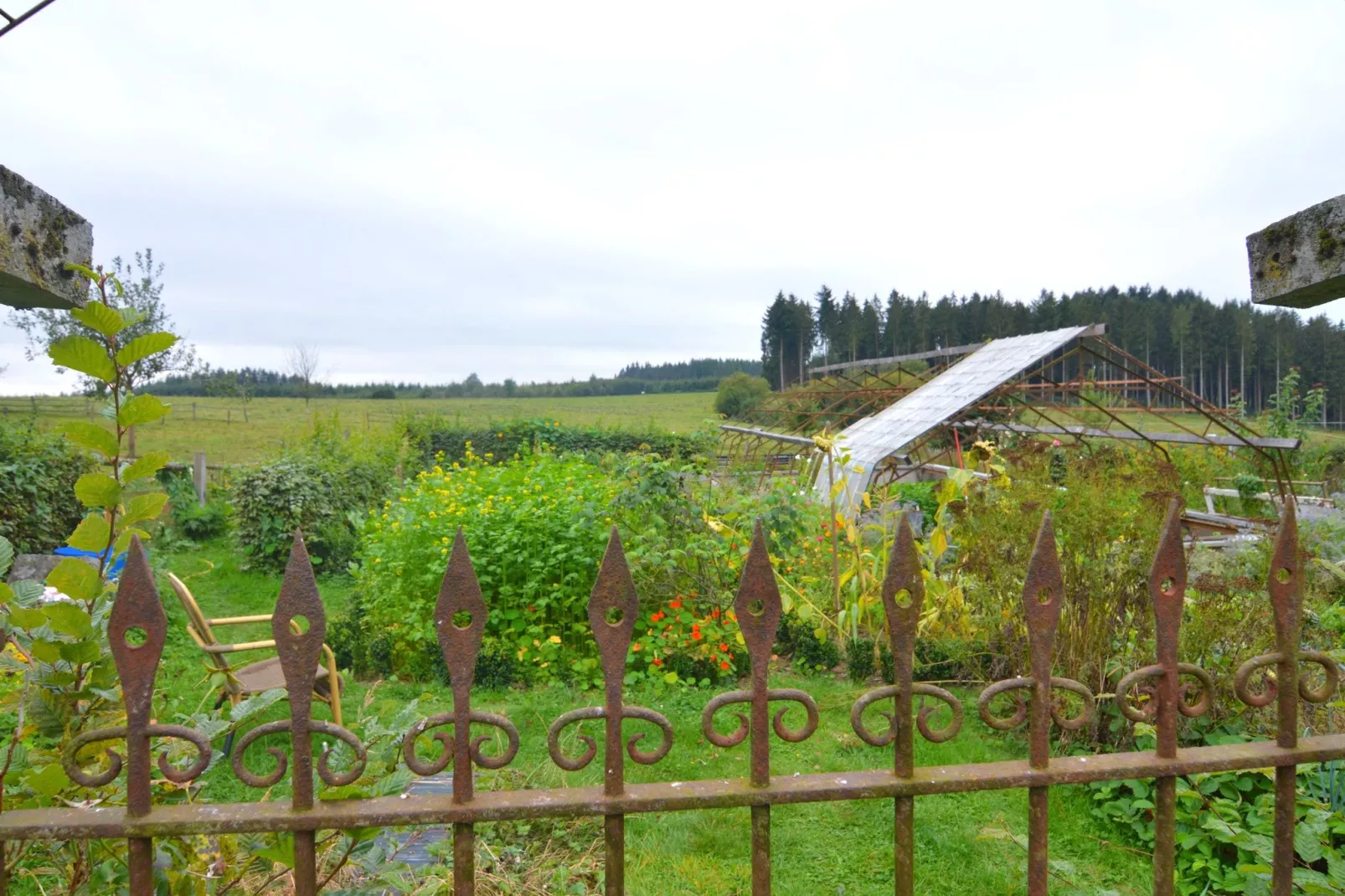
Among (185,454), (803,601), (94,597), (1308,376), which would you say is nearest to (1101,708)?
(803,601)

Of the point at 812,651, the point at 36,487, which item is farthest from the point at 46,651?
the point at 36,487

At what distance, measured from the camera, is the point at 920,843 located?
3.19 meters

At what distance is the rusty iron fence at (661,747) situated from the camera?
128 cm

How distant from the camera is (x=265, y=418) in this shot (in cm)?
2580

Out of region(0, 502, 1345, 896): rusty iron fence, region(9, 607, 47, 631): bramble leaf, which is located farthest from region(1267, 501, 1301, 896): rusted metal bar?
region(9, 607, 47, 631): bramble leaf

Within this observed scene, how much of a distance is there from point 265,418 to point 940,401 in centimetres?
2321

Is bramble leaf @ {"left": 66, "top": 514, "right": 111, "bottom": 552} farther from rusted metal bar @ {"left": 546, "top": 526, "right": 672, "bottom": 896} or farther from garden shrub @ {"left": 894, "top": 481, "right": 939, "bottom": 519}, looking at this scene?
garden shrub @ {"left": 894, "top": 481, "right": 939, "bottom": 519}

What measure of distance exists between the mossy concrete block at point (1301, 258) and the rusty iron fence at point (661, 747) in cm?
46

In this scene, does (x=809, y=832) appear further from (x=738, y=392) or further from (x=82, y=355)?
(x=738, y=392)

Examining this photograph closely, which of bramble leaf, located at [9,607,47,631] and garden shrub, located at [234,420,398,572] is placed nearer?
bramble leaf, located at [9,607,47,631]

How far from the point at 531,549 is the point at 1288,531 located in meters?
4.76

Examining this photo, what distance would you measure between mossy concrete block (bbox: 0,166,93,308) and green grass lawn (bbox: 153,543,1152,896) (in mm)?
1241

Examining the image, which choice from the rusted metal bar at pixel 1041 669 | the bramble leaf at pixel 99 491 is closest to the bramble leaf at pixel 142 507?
the bramble leaf at pixel 99 491

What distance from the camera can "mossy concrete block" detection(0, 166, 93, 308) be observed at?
4.25 ft
